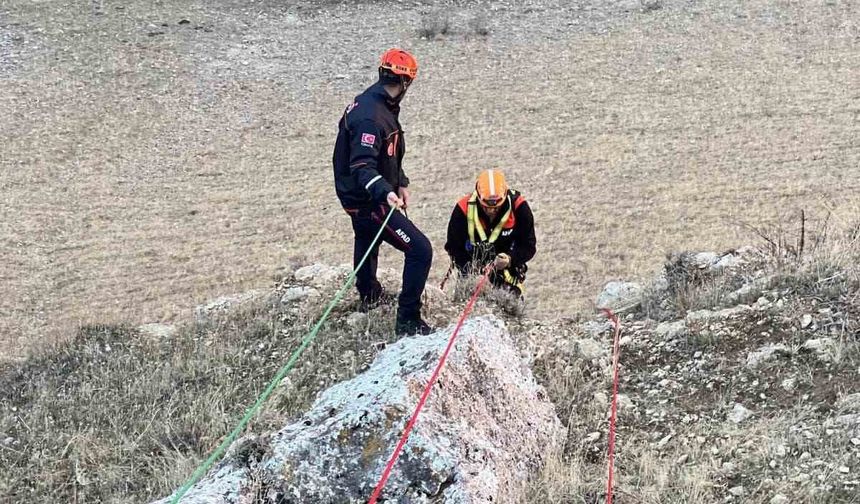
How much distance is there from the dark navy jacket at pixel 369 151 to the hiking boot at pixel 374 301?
825mm

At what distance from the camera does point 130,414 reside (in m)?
4.79

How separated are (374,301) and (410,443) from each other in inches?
110

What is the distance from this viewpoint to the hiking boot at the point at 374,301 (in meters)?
5.89

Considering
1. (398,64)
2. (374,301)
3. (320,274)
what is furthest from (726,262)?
(320,274)

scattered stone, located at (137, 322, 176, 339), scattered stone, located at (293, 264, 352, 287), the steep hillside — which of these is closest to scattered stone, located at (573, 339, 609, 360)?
the steep hillside

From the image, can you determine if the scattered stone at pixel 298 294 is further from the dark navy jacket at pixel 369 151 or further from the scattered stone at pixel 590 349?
the scattered stone at pixel 590 349

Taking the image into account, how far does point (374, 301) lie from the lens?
19.5 ft

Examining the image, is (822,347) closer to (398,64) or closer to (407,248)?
(407,248)

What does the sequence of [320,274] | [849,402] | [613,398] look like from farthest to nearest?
[320,274] → [613,398] → [849,402]

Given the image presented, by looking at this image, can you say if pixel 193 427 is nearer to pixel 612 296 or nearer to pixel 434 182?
pixel 612 296

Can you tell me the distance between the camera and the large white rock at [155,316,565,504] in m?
3.14

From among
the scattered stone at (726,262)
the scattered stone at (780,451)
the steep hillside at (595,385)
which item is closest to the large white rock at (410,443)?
the steep hillside at (595,385)

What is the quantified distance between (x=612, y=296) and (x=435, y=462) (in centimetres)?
373

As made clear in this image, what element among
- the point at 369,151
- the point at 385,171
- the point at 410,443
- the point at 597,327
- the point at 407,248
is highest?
the point at 369,151
